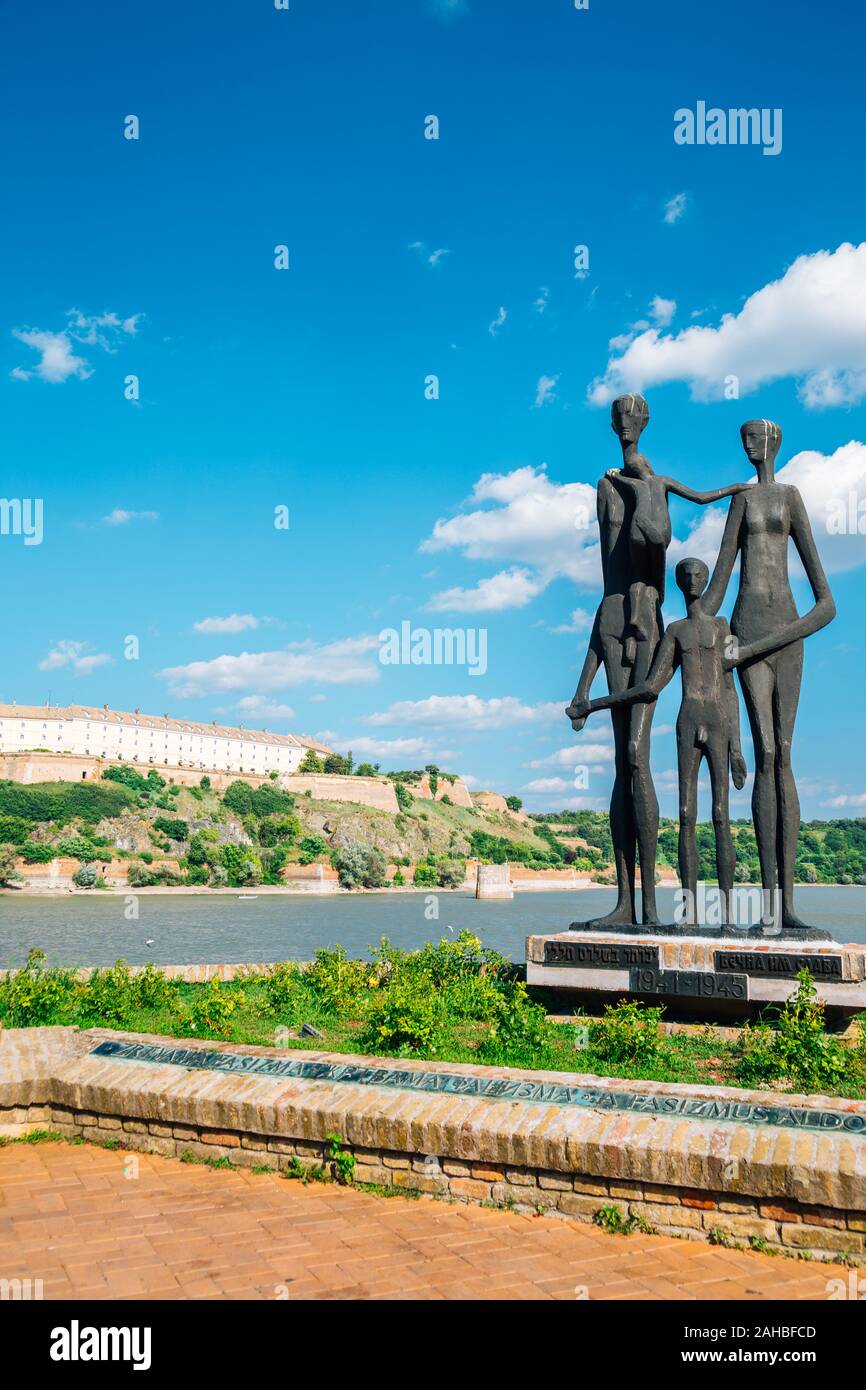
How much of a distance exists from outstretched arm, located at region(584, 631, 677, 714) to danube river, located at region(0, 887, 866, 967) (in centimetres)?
1016

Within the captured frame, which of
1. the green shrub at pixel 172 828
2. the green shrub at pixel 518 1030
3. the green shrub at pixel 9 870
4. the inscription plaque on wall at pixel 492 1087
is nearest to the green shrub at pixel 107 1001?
the inscription plaque on wall at pixel 492 1087

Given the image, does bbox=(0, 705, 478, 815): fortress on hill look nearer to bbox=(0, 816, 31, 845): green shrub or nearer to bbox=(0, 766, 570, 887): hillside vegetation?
bbox=(0, 766, 570, 887): hillside vegetation

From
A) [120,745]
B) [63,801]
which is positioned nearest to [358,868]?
[63,801]

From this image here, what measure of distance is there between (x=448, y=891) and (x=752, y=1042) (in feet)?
276

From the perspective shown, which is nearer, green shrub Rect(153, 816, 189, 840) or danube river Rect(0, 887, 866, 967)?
danube river Rect(0, 887, 866, 967)

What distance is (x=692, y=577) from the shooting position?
8766mm

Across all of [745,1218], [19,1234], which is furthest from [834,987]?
[19,1234]

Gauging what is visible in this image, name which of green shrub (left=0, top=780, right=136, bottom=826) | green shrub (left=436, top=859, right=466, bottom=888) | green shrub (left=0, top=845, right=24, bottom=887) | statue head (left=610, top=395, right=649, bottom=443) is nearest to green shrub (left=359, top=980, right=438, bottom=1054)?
statue head (left=610, top=395, right=649, bottom=443)

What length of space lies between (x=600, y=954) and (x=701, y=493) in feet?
13.4

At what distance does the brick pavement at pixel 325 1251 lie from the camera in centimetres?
390

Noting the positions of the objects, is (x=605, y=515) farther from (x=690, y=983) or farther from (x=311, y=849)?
(x=311, y=849)

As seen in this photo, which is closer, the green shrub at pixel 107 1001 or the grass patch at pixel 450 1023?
the grass patch at pixel 450 1023

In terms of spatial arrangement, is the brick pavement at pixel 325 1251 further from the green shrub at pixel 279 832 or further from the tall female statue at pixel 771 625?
the green shrub at pixel 279 832

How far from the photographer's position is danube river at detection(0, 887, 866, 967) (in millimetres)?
31203
